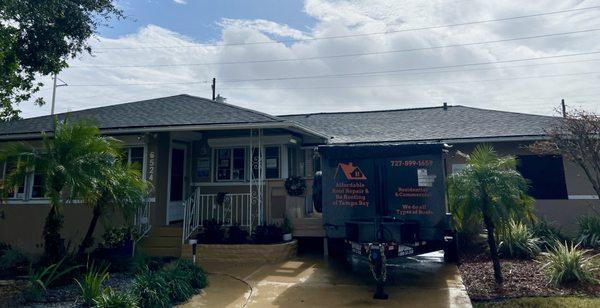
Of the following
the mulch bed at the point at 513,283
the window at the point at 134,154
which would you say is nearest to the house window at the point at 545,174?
the mulch bed at the point at 513,283

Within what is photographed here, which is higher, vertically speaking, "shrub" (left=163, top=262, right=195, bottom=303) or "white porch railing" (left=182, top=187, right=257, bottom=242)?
"white porch railing" (left=182, top=187, right=257, bottom=242)

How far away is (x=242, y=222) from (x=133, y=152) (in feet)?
12.4

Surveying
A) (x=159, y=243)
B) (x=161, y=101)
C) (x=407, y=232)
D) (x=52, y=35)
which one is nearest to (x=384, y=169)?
(x=407, y=232)

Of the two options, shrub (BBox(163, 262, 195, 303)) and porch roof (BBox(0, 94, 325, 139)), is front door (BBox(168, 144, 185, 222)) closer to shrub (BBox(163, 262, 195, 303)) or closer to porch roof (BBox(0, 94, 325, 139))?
porch roof (BBox(0, 94, 325, 139))

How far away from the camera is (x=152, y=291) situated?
213 inches

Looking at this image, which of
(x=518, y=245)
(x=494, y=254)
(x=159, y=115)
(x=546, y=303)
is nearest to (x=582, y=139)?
(x=518, y=245)

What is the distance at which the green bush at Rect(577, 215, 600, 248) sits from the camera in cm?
882

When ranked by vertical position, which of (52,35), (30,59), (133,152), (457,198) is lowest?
(457,198)

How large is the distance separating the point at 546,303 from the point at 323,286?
3425 mm

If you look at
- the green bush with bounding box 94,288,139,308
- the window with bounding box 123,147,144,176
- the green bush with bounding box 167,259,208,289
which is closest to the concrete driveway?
the green bush with bounding box 167,259,208,289

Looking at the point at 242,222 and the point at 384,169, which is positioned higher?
the point at 384,169

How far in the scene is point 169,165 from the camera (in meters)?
10.6

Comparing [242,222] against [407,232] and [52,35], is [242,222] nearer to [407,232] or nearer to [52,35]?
[407,232]

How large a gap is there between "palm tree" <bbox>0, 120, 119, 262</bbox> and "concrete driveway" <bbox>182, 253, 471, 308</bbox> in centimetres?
290
